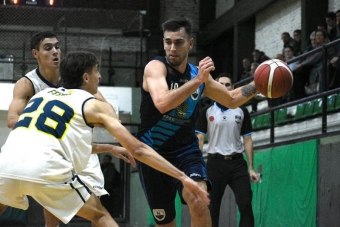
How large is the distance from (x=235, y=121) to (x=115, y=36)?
9.92 meters

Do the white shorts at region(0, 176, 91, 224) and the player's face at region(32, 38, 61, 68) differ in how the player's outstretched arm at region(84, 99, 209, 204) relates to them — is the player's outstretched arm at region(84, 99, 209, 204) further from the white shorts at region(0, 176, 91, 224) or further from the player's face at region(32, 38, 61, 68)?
the player's face at region(32, 38, 61, 68)

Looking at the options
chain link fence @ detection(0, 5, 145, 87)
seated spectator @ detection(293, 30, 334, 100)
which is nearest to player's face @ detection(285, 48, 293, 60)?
seated spectator @ detection(293, 30, 334, 100)

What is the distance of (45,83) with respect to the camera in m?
7.07

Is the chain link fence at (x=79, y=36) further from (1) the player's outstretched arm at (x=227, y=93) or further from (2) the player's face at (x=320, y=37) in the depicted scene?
(1) the player's outstretched arm at (x=227, y=93)

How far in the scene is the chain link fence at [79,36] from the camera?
1756cm

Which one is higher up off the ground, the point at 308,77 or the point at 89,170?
the point at 308,77

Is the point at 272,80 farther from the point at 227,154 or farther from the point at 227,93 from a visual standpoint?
the point at 227,154

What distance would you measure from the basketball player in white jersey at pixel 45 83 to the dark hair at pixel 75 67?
1661 millimetres

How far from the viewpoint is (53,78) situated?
7.23 m

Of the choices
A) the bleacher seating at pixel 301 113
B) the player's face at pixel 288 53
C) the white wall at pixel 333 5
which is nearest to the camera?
the bleacher seating at pixel 301 113

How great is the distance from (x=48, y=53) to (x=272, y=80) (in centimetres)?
215

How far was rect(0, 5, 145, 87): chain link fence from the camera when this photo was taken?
1756 centimetres

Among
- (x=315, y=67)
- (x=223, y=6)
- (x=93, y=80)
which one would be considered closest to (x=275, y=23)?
(x=223, y=6)

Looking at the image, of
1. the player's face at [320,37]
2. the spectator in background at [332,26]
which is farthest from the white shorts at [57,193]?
the spectator in background at [332,26]
